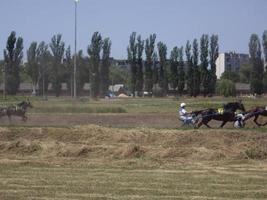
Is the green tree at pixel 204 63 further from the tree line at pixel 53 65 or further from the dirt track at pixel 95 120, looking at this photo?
the dirt track at pixel 95 120

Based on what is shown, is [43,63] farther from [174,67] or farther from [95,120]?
[95,120]

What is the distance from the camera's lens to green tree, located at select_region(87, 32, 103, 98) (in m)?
114

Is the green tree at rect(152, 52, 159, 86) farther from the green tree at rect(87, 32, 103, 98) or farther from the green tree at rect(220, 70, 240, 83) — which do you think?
the green tree at rect(220, 70, 240, 83)

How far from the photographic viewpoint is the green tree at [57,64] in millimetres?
117188

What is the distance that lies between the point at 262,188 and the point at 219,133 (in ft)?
39.8

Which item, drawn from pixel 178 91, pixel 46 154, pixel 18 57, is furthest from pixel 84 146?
pixel 178 91

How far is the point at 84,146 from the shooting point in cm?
2370

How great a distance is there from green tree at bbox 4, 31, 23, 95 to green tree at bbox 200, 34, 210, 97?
1427 inches

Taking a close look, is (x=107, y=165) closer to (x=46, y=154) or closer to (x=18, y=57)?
(x=46, y=154)

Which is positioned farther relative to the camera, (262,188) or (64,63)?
(64,63)

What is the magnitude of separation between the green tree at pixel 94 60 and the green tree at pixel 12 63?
14.1m

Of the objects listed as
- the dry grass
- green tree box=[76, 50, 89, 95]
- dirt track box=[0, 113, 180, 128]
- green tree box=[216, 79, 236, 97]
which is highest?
green tree box=[76, 50, 89, 95]

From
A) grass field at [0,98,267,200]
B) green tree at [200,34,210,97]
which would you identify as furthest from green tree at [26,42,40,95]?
grass field at [0,98,267,200]

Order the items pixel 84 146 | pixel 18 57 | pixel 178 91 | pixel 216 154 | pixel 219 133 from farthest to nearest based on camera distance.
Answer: pixel 178 91 → pixel 18 57 → pixel 219 133 → pixel 84 146 → pixel 216 154
